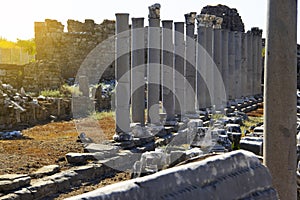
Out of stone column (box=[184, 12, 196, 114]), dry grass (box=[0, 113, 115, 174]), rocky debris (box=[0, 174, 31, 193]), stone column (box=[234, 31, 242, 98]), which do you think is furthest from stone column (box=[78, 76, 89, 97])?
rocky debris (box=[0, 174, 31, 193])

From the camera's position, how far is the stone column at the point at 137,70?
13.7 meters

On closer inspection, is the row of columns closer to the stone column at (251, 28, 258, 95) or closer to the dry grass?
the stone column at (251, 28, 258, 95)

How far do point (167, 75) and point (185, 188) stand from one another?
Answer: 1261 centimetres

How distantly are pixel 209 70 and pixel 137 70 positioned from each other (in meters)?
6.19

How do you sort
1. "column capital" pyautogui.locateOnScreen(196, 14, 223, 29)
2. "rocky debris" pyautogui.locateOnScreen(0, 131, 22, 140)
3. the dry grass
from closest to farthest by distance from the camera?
the dry grass → "rocky debris" pyautogui.locateOnScreen(0, 131, 22, 140) → "column capital" pyautogui.locateOnScreen(196, 14, 223, 29)

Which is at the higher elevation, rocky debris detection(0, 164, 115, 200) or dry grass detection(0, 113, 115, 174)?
dry grass detection(0, 113, 115, 174)

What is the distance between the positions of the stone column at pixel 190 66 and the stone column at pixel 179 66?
0.30 m

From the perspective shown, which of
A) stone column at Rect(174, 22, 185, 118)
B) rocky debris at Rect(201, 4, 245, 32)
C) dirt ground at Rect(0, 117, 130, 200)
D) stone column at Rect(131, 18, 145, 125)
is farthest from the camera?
rocky debris at Rect(201, 4, 245, 32)

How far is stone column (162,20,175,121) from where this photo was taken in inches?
606

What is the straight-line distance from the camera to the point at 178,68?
54.9 feet

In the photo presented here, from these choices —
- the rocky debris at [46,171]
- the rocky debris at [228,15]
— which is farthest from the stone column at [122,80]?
the rocky debris at [228,15]

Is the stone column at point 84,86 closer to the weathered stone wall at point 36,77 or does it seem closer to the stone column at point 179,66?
the weathered stone wall at point 36,77

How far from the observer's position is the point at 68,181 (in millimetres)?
9461

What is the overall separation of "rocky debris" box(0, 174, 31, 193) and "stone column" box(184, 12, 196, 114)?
8752 millimetres
